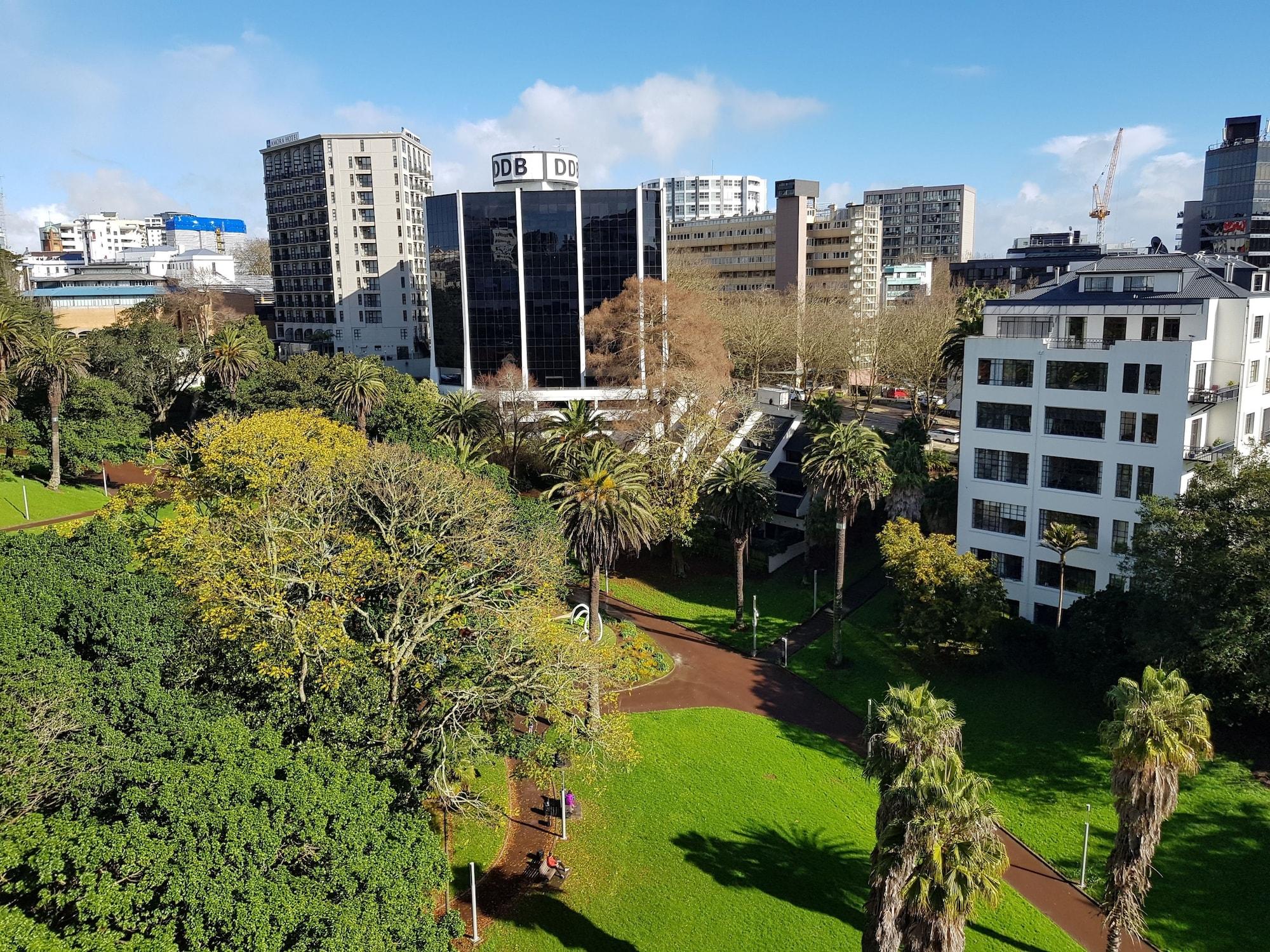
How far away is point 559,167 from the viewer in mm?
95062

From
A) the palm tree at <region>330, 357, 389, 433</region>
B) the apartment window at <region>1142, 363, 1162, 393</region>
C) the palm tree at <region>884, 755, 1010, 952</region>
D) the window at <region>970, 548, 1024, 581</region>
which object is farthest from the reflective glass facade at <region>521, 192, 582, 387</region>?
the palm tree at <region>884, 755, 1010, 952</region>

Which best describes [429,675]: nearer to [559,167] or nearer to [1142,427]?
[1142,427]

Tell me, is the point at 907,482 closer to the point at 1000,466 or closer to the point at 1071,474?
the point at 1000,466

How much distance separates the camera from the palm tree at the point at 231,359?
83625 millimetres

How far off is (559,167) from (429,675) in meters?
72.9

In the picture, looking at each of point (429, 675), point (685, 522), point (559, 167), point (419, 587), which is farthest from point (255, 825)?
point (559, 167)

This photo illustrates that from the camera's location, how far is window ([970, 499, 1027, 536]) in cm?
5547

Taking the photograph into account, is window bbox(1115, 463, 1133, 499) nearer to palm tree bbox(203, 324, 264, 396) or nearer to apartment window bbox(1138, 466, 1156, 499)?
apartment window bbox(1138, 466, 1156, 499)

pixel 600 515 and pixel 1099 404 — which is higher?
pixel 1099 404

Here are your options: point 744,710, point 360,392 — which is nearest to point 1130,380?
point 744,710

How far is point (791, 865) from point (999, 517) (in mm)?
29762

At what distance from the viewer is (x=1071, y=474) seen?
175 feet

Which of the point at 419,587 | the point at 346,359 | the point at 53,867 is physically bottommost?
the point at 53,867

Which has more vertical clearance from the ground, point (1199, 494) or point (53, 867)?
point (1199, 494)
